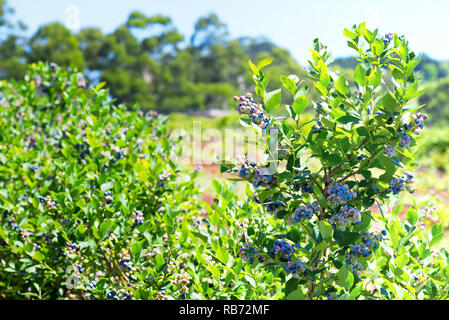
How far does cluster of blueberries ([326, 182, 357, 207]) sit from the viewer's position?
4.38ft

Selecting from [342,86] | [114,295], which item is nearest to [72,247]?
[114,295]

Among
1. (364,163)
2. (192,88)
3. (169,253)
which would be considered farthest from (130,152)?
(192,88)

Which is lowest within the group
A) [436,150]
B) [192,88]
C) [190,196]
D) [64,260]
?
[64,260]

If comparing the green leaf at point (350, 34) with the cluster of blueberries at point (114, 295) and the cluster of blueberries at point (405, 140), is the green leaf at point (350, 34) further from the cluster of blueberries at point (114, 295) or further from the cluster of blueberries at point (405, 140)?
the cluster of blueberries at point (114, 295)

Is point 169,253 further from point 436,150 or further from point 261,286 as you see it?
point 436,150

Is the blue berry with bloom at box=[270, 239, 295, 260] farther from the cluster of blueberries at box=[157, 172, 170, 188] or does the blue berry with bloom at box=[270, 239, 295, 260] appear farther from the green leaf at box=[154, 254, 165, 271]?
the cluster of blueberries at box=[157, 172, 170, 188]

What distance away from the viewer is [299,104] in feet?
4.38

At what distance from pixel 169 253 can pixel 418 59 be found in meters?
1.28

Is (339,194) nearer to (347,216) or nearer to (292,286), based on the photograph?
(347,216)

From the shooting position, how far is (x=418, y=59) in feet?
4.36

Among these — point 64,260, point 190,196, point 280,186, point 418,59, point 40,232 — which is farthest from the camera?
point 190,196

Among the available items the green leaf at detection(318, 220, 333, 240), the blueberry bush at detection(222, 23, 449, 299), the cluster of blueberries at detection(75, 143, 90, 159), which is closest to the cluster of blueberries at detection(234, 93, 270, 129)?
the blueberry bush at detection(222, 23, 449, 299)

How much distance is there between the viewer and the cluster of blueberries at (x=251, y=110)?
1.37 meters

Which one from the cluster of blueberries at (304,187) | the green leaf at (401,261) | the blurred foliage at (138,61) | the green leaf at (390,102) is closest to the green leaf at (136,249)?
the cluster of blueberries at (304,187)
